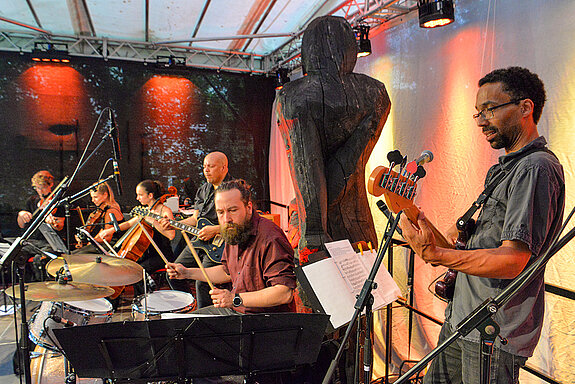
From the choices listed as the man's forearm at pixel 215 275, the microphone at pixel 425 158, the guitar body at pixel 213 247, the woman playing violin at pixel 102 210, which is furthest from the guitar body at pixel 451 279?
the woman playing violin at pixel 102 210

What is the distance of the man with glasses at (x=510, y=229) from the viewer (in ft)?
4.69

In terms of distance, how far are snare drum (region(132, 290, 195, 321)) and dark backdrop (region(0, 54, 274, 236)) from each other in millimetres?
5279

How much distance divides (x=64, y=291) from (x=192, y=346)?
138 cm

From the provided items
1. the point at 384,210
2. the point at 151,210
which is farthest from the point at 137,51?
the point at 384,210

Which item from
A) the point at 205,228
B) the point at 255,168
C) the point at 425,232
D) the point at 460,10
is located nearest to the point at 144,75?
the point at 255,168

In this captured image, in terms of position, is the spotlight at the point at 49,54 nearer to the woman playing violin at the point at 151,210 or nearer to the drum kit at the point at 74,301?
the woman playing violin at the point at 151,210

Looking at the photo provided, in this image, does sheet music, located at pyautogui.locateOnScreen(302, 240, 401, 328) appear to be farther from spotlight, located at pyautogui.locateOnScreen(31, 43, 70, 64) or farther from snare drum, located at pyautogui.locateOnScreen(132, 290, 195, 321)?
spotlight, located at pyautogui.locateOnScreen(31, 43, 70, 64)

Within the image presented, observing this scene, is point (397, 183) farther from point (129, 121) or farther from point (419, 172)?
point (129, 121)

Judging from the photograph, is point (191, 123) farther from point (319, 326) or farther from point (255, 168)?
point (319, 326)

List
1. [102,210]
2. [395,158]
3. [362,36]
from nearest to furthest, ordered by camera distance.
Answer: [395,158] → [362,36] → [102,210]

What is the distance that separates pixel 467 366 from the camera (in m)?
1.71

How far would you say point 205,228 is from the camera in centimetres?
417

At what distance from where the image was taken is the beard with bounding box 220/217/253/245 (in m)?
2.63

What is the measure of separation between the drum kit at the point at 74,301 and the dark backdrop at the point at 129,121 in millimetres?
5431
